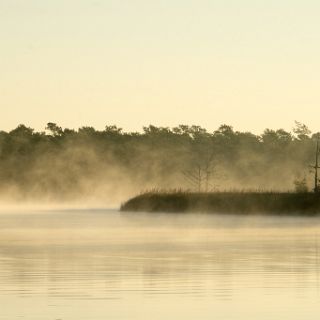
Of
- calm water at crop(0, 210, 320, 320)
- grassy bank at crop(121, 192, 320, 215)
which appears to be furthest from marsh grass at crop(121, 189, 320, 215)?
calm water at crop(0, 210, 320, 320)

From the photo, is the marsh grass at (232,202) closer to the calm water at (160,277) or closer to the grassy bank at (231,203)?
the grassy bank at (231,203)

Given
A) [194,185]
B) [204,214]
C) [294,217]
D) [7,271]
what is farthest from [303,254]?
[194,185]

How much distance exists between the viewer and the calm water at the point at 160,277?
2323cm

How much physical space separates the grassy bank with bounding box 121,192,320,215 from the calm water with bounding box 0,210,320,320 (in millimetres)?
33322

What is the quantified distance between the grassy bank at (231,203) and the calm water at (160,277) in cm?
3332

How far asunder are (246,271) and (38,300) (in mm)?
8530

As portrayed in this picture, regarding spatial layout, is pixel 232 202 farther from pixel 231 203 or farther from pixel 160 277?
pixel 160 277

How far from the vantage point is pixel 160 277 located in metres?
30.1

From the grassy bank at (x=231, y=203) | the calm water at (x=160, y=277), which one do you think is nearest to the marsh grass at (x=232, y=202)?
the grassy bank at (x=231, y=203)

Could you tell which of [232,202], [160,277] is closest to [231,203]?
[232,202]

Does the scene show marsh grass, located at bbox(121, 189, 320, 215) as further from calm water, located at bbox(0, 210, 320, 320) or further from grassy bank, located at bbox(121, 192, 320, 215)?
calm water, located at bbox(0, 210, 320, 320)

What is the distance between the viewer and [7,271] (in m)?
32.2

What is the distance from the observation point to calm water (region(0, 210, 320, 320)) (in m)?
23.2

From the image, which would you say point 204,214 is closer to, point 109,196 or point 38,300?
point 38,300
